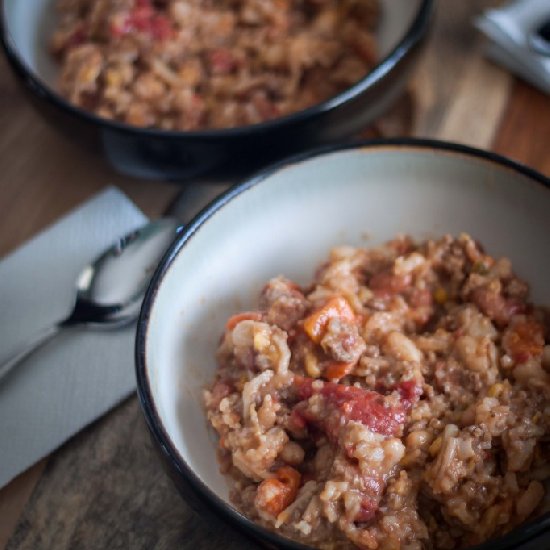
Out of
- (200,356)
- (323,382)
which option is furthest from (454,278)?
(200,356)

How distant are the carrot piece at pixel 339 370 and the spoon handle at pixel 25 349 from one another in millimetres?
846

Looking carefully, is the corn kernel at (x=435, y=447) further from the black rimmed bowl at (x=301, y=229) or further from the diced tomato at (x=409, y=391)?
the black rimmed bowl at (x=301, y=229)

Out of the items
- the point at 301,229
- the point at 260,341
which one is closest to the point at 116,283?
the point at 301,229

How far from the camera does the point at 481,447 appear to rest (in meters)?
1.61

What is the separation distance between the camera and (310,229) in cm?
215

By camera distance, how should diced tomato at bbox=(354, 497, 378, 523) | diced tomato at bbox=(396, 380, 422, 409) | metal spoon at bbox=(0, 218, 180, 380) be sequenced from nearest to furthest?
diced tomato at bbox=(354, 497, 378, 523)
diced tomato at bbox=(396, 380, 422, 409)
metal spoon at bbox=(0, 218, 180, 380)

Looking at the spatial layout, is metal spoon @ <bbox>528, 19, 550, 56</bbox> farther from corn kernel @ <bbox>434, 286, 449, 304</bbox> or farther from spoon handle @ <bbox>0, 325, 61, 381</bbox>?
spoon handle @ <bbox>0, 325, 61, 381</bbox>

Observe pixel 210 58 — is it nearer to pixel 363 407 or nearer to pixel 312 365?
pixel 312 365

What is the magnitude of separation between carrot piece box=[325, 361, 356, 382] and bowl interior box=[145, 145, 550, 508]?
32 centimetres

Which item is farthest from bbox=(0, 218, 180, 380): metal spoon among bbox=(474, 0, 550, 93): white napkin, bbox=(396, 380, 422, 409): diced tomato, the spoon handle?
bbox=(474, 0, 550, 93): white napkin

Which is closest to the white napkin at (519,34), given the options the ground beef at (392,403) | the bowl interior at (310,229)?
the bowl interior at (310,229)

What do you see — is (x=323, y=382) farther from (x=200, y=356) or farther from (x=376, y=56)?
(x=376, y=56)

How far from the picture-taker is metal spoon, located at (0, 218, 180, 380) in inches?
88.4

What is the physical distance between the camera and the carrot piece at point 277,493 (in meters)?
1.60
